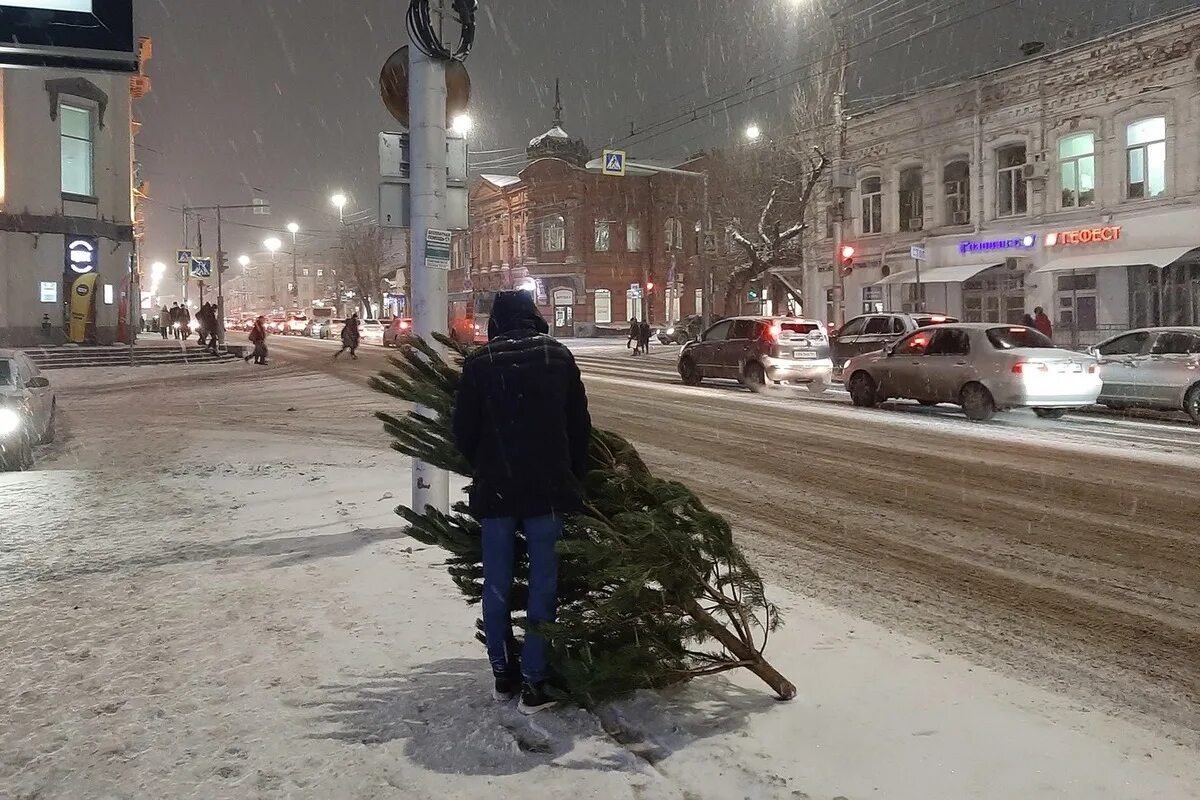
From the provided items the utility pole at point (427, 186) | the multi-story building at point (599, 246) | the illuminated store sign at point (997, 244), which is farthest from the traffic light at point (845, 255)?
the multi-story building at point (599, 246)

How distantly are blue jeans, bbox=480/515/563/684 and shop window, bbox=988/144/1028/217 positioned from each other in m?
31.9

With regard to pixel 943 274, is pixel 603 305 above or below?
above

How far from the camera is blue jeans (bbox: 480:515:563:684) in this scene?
4004mm

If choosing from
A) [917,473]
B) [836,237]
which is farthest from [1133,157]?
[917,473]

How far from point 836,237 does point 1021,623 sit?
959 inches

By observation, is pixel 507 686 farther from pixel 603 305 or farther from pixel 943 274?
pixel 603 305

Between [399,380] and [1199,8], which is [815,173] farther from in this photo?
[399,380]

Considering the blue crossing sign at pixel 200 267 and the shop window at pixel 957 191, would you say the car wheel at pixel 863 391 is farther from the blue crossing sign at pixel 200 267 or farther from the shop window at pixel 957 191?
the blue crossing sign at pixel 200 267

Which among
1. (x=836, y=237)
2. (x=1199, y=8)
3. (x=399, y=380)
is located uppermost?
(x=1199, y=8)

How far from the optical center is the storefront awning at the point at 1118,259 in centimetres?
2630

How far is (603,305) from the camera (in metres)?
65.4

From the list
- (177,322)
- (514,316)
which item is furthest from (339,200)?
(514,316)

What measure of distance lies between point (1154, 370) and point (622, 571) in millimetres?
15920

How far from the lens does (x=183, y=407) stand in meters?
18.3
